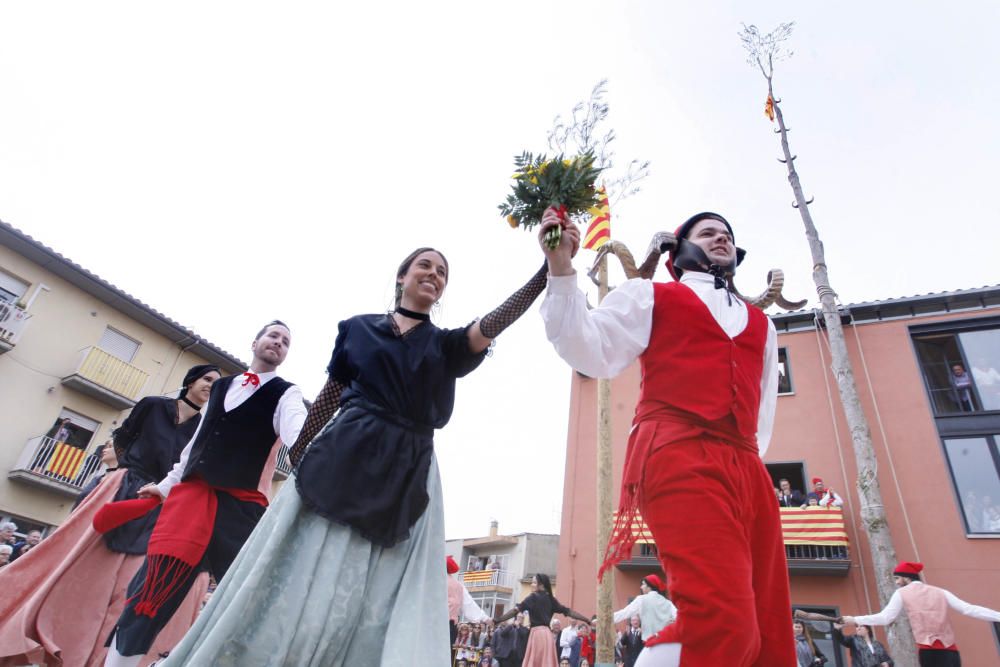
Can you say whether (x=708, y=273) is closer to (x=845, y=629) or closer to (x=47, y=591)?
(x=47, y=591)

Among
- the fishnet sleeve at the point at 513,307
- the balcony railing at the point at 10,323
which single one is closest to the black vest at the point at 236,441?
the fishnet sleeve at the point at 513,307

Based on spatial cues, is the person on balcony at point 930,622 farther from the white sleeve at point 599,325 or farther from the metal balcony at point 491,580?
the metal balcony at point 491,580

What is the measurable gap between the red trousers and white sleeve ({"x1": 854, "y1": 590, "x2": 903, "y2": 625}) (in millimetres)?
5517

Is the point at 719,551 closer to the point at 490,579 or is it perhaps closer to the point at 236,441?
the point at 236,441

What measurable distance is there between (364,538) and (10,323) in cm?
1972

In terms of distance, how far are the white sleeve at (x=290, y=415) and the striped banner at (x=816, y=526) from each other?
13.0 m

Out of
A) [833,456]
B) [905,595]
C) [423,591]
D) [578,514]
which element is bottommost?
[423,591]

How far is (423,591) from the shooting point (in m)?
1.77

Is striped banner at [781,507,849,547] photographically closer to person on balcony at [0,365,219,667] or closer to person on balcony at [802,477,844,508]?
person on balcony at [802,477,844,508]

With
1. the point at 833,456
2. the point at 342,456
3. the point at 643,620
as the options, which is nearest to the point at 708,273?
the point at 342,456

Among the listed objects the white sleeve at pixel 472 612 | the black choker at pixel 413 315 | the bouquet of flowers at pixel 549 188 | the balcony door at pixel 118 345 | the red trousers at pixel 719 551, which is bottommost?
the red trousers at pixel 719 551

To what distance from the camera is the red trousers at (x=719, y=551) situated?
1.59 meters

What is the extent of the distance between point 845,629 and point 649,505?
12050mm

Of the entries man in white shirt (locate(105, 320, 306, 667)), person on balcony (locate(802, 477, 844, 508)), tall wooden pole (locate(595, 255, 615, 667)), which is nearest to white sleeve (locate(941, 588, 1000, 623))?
tall wooden pole (locate(595, 255, 615, 667))
